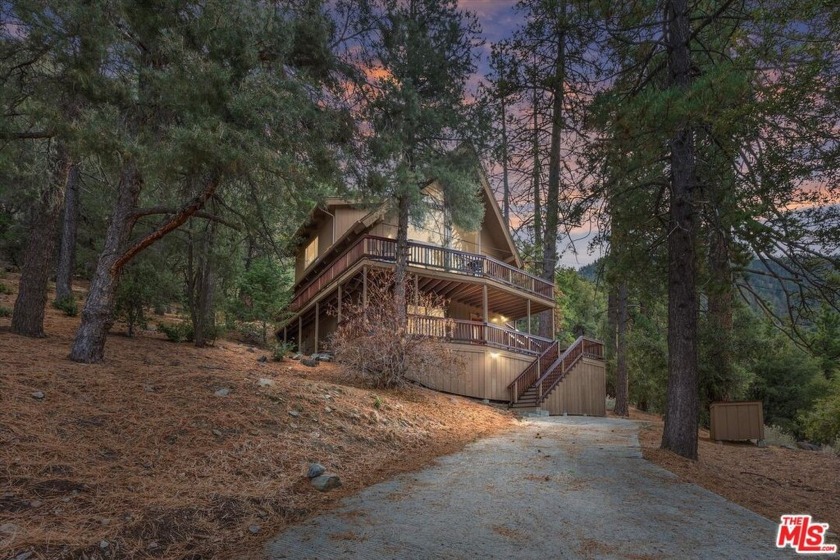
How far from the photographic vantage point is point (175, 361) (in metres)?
9.61

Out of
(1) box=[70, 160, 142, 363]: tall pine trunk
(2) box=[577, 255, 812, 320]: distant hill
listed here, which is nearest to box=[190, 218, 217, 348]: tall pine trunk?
(1) box=[70, 160, 142, 363]: tall pine trunk

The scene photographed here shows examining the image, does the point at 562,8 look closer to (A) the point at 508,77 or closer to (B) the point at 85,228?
(A) the point at 508,77

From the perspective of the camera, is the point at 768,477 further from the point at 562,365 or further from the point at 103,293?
the point at 103,293

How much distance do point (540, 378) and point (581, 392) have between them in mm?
2388

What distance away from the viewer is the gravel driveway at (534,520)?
3.39 m

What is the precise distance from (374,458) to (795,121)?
684cm

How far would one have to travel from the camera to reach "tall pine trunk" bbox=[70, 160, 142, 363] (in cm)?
765

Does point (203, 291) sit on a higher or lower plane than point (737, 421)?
higher

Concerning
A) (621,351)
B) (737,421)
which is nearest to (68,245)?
(737,421)

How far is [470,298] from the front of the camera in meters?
21.6

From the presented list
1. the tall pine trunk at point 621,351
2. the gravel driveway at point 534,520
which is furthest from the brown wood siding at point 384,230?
Result: the gravel driveway at point 534,520

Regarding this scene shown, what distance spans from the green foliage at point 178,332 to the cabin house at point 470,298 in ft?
14.2

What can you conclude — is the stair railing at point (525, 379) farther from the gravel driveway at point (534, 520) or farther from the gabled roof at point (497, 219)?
the gravel driveway at point (534, 520)

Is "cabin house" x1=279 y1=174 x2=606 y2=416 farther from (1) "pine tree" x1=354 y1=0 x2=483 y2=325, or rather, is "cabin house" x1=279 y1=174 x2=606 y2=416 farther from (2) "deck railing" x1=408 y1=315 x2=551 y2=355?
(1) "pine tree" x1=354 y1=0 x2=483 y2=325
